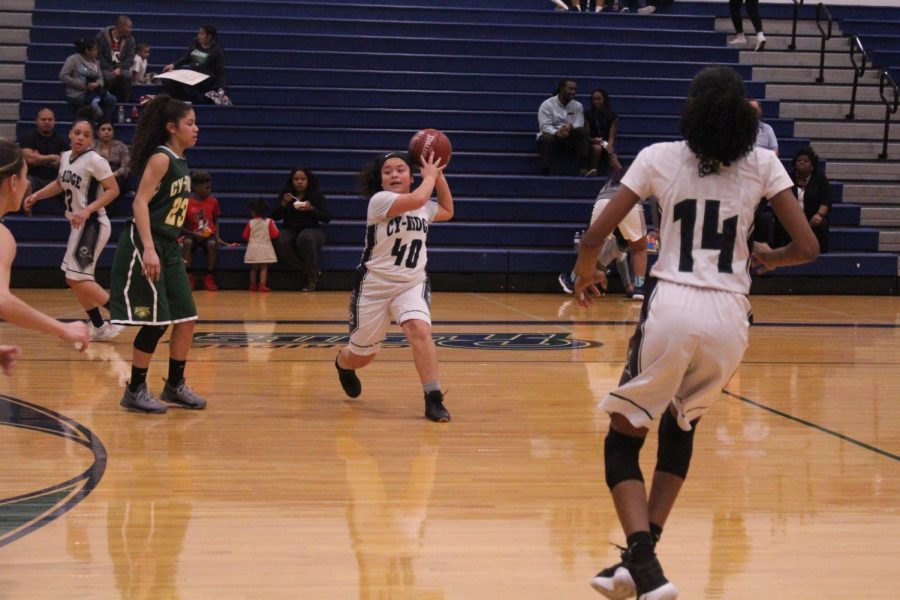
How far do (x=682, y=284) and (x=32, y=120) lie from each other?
38.0 ft

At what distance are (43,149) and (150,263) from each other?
733 cm

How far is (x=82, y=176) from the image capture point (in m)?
7.78

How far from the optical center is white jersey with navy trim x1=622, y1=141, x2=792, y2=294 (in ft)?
9.73

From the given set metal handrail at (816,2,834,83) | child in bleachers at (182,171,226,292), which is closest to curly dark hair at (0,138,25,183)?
child in bleachers at (182,171,226,292)

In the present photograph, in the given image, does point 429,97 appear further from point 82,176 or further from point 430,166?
point 430,166

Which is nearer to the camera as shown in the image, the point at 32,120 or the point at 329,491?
the point at 329,491

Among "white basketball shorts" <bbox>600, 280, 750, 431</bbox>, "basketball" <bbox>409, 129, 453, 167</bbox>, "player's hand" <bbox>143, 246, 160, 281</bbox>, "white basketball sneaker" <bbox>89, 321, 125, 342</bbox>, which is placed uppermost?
"basketball" <bbox>409, 129, 453, 167</bbox>

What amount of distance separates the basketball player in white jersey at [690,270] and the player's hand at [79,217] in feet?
17.6

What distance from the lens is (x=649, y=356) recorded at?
2.96m

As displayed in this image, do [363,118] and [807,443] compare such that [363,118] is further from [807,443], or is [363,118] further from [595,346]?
[807,443]

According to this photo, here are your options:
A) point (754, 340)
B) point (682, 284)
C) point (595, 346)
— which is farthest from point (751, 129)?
point (754, 340)

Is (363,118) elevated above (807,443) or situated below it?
above

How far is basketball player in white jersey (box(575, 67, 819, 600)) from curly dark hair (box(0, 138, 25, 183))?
1.59 meters

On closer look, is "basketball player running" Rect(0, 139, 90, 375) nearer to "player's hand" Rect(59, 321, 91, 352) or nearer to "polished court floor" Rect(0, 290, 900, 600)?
"player's hand" Rect(59, 321, 91, 352)
